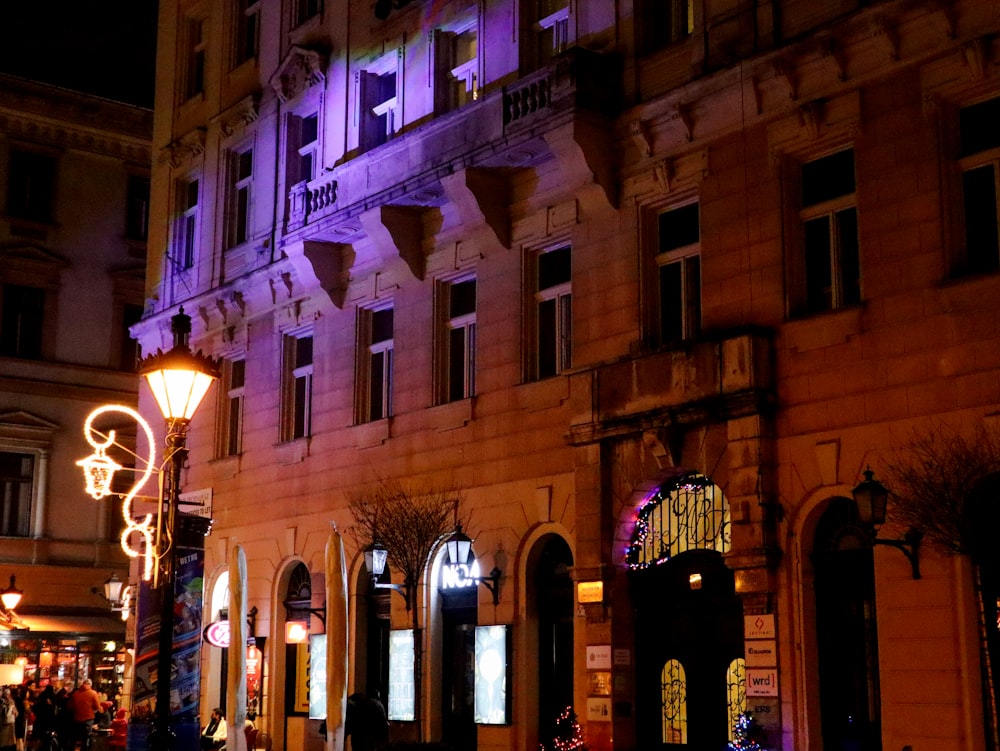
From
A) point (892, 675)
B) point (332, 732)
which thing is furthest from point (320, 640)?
point (892, 675)

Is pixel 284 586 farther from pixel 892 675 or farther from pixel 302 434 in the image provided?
pixel 892 675

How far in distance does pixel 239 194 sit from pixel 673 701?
16599mm

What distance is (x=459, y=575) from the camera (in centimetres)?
2247

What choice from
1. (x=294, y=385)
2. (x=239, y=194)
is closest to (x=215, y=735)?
(x=294, y=385)

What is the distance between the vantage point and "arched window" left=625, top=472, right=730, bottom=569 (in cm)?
1967

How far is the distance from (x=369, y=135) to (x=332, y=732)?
13205 millimetres

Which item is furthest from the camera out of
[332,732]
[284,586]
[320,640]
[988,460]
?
[284,586]

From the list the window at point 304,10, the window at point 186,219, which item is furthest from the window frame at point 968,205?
the window at point 186,219

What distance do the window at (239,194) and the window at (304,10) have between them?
3126 mm

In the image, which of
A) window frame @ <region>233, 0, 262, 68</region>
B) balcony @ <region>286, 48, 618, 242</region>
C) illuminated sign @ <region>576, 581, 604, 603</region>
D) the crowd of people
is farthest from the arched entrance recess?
window frame @ <region>233, 0, 262, 68</region>

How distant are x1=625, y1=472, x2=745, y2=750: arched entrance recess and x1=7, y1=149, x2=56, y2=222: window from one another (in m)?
27.7

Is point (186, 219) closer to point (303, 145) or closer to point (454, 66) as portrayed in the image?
point (303, 145)

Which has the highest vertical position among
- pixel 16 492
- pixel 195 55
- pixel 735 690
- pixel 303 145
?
pixel 195 55

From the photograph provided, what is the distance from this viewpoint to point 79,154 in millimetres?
42812
